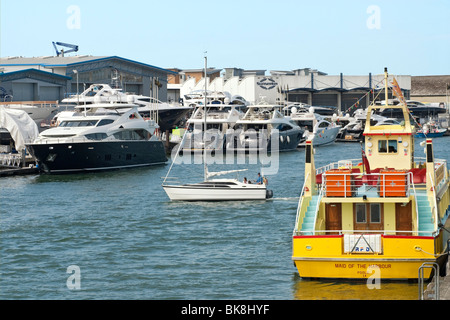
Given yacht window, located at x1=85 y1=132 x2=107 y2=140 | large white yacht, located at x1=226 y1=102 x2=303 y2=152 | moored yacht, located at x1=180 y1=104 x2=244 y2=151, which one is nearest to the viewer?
yacht window, located at x1=85 y1=132 x2=107 y2=140

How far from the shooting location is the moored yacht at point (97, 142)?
59.6 m

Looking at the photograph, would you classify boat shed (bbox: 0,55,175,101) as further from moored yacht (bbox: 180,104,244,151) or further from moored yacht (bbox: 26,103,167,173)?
moored yacht (bbox: 26,103,167,173)

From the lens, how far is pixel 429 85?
162750 mm

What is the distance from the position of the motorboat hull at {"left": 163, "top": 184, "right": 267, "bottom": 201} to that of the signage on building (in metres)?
98.4

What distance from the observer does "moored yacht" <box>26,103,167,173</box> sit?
2347 inches

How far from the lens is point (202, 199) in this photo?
42.4 meters

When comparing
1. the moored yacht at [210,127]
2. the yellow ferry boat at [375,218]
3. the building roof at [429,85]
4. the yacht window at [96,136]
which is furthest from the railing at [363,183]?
the building roof at [429,85]

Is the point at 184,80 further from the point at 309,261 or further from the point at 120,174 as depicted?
the point at 309,261

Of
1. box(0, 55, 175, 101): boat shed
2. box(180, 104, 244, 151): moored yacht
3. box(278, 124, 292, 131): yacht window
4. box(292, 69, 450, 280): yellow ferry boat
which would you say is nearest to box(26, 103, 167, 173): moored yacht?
box(180, 104, 244, 151): moored yacht

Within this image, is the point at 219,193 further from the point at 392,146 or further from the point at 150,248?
the point at 392,146

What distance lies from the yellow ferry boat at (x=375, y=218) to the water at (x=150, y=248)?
2.22ft

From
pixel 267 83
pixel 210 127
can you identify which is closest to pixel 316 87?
pixel 267 83

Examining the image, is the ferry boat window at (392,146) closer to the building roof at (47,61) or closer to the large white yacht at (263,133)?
the large white yacht at (263,133)

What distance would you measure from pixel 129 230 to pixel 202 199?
779 cm
